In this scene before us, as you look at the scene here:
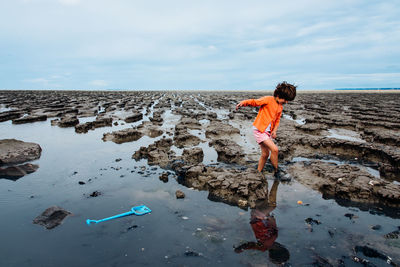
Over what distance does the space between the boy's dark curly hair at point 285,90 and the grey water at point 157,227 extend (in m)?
1.65

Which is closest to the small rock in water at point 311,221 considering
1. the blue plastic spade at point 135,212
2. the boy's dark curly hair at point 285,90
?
the boy's dark curly hair at point 285,90

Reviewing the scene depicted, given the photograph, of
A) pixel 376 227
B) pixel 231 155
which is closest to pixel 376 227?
pixel 376 227

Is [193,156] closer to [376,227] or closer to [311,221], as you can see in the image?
[311,221]

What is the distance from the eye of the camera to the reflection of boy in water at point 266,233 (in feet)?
8.40

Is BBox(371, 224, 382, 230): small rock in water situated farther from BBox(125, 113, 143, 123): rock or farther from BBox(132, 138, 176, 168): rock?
BBox(125, 113, 143, 123): rock

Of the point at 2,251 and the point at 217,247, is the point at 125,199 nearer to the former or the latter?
the point at 2,251

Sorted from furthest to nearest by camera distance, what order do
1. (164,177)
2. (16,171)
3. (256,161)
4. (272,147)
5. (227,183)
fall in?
(256,161), (16,171), (164,177), (272,147), (227,183)

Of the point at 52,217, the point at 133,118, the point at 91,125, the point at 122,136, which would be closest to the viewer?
the point at 52,217

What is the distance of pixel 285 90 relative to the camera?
425 cm

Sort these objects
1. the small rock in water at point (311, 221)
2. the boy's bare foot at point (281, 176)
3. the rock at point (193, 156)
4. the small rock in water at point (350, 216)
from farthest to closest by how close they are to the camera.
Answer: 1. the rock at point (193, 156)
2. the boy's bare foot at point (281, 176)
3. the small rock in water at point (350, 216)
4. the small rock in water at point (311, 221)

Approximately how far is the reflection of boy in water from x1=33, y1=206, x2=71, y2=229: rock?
239 cm

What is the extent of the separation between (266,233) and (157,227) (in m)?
1.39

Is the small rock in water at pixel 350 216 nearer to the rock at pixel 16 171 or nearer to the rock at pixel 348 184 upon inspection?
the rock at pixel 348 184

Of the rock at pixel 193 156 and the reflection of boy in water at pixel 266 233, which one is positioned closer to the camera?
the reflection of boy in water at pixel 266 233
